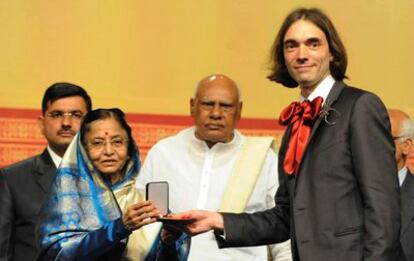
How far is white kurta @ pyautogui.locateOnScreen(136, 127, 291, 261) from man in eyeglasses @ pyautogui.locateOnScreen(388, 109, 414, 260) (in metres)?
0.50

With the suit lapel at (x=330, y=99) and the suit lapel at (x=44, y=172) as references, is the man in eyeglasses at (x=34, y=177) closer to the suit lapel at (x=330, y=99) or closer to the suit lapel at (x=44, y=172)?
the suit lapel at (x=44, y=172)

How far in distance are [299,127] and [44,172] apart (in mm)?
1602

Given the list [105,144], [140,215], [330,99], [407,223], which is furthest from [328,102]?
[407,223]

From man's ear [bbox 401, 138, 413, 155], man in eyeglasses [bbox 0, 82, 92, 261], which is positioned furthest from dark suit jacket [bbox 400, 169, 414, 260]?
man in eyeglasses [bbox 0, 82, 92, 261]

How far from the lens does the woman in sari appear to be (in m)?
3.70

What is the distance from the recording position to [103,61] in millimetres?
5535

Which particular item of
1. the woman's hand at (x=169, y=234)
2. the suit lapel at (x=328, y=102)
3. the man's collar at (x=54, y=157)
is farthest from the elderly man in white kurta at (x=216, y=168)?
the suit lapel at (x=328, y=102)

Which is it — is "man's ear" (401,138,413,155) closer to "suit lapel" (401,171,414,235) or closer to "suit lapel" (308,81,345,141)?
"suit lapel" (401,171,414,235)

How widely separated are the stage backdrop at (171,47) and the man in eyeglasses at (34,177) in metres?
0.93

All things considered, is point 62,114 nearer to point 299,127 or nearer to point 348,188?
point 299,127

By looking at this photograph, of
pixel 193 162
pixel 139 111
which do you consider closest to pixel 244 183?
pixel 193 162

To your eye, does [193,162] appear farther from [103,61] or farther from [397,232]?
[397,232]

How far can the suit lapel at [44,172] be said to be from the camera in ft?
14.4

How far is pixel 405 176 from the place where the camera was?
4.55 metres
